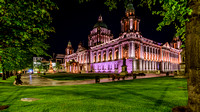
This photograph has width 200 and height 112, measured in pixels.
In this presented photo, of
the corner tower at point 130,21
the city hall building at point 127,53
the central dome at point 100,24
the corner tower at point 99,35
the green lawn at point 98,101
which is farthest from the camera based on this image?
the central dome at point 100,24

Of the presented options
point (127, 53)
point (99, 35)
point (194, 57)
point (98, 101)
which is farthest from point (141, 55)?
point (194, 57)

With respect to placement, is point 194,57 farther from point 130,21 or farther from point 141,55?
point 130,21

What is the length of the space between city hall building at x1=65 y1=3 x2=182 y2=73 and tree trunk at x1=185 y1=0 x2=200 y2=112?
4725 cm

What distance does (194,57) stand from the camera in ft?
12.4

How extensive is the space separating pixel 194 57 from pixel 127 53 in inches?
2228

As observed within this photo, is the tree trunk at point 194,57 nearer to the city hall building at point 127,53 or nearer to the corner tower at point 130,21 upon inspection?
the city hall building at point 127,53

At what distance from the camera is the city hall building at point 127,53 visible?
5853 centimetres

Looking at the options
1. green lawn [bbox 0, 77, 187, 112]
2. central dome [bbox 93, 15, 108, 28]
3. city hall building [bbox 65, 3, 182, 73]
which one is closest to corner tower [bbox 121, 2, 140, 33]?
city hall building [bbox 65, 3, 182, 73]

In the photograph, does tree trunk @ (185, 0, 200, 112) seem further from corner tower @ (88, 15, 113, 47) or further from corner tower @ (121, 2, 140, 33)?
corner tower @ (88, 15, 113, 47)

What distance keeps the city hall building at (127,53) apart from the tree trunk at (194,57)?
47245 millimetres

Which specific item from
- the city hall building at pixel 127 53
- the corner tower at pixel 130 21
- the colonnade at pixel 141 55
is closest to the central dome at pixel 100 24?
the city hall building at pixel 127 53

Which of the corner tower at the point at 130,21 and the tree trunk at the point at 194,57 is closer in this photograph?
the tree trunk at the point at 194,57

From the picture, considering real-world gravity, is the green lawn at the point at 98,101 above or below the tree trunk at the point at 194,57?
below

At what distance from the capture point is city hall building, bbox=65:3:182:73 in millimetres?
58531
